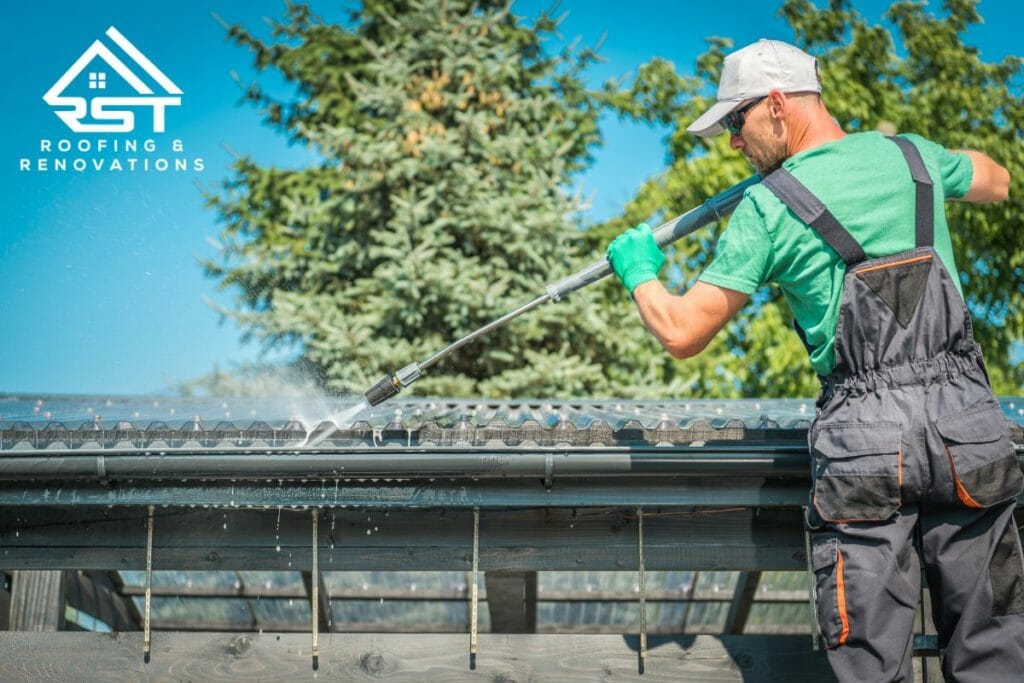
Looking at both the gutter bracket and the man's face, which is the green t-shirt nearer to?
the man's face

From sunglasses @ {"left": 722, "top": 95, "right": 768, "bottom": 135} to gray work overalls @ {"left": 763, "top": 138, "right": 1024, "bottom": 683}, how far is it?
22 centimetres

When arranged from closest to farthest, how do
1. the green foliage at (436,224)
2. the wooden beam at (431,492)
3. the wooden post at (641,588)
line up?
the wooden beam at (431,492), the wooden post at (641,588), the green foliage at (436,224)

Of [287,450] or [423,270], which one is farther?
[423,270]

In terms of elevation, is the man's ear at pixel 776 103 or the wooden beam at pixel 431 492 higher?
the man's ear at pixel 776 103

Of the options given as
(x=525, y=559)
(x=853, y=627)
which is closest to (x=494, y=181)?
(x=525, y=559)

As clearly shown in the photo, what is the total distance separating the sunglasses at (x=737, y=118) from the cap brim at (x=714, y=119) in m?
0.01

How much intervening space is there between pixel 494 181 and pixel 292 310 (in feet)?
8.17

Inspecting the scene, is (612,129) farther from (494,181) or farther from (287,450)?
(287,450)

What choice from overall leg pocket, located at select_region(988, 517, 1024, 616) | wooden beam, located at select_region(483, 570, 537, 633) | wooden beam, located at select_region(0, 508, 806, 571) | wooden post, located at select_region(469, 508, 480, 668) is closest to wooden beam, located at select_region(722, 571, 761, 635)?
wooden beam, located at select_region(483, 570, 537, 633)

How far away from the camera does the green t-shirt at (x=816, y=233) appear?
2.36 m

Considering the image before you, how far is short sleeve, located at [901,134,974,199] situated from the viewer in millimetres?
2525

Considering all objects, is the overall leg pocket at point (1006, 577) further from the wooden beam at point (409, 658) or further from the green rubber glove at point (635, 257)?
the green rubber glove at point (635, 257)

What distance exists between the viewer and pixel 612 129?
48.2 ft

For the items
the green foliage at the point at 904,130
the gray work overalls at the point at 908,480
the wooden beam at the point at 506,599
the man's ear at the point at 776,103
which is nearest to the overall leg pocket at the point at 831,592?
the gray work overalls at the point at 908,480
